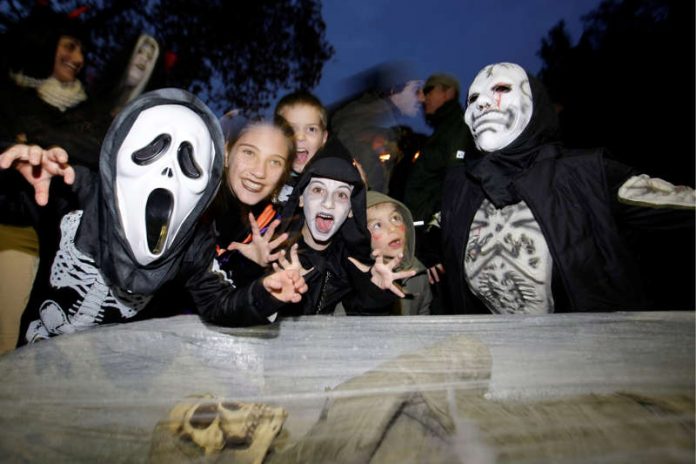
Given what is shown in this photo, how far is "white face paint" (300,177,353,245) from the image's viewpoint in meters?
2.54

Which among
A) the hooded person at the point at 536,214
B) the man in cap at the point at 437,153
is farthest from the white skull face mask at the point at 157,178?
the man in cap at the point at 437,153

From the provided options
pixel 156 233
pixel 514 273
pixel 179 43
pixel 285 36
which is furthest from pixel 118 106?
pixel 285 36

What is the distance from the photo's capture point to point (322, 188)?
2570 mm

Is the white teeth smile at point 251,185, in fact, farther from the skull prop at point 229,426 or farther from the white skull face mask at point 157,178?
the skull prop at point 229,426

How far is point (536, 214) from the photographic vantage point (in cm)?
211

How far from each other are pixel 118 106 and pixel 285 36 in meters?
5.19

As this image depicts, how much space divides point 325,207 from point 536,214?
1.03 meters

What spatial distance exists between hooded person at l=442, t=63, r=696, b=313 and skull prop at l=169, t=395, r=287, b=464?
44.7 inches

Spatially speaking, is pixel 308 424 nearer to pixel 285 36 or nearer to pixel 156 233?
pixel 156 233

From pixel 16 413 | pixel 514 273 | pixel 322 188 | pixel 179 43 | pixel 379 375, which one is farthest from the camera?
pixel 179 43

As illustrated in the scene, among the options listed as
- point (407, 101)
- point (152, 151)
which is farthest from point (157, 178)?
point (407, 101)

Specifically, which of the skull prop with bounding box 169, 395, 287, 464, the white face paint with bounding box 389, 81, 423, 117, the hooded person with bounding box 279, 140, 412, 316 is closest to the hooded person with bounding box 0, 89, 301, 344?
the skull prop with bounding box 169, 395, 287, 464

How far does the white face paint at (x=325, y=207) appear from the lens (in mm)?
2543

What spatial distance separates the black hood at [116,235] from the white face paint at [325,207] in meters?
0.64
